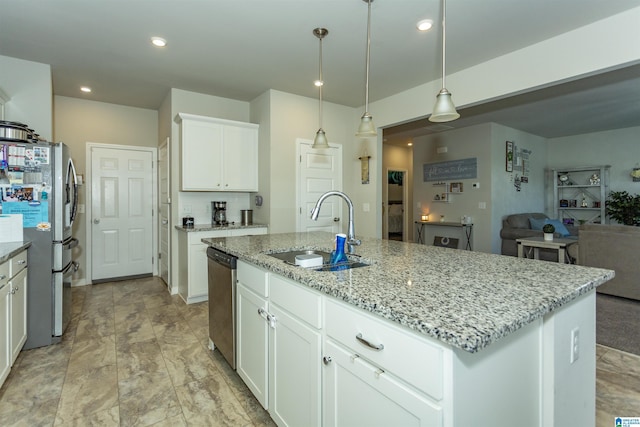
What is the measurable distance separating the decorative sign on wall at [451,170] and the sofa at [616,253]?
8.09 feet

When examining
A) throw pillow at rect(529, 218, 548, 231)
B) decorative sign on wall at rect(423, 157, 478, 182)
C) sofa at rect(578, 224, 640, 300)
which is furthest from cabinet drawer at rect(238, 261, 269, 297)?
throw pillow at rect(529, 218, 548, 231)

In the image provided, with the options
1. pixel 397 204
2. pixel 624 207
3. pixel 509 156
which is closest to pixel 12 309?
pixel 509 156

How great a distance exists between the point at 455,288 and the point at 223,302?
1663 mm

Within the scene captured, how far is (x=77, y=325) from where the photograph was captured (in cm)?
318

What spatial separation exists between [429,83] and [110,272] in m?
5.06

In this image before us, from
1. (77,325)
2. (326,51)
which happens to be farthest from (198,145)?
(77,325)

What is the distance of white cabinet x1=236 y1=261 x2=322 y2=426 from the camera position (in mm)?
1414

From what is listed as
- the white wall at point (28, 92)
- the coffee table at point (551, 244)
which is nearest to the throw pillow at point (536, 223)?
the coffee table at point (551, 244)

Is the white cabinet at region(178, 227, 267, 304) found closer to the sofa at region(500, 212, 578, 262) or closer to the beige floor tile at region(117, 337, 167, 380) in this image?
the beige floor tile at region(117, 337, 167, 380)

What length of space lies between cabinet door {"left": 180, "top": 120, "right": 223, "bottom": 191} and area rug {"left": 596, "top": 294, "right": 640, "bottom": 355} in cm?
428

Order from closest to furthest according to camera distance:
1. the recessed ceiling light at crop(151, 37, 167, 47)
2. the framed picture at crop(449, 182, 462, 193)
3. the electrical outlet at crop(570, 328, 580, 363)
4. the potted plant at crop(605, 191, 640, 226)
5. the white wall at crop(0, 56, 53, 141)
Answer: the electrical outlet at crop(570, 328, 580, 363)
the recessed ceiling light at crop(151, 37, 167, 47)
the white wall at crop(0, 56, 53, 141)
the potted plant at crop(605, 191, 640, 226)
the framed picture at crop(449, 182, 462, 193)

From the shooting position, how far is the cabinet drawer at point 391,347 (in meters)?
0.91

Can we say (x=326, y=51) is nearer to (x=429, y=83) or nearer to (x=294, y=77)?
(x=294, y=77)

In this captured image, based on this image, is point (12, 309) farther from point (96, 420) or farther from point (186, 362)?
point (186, 362)
